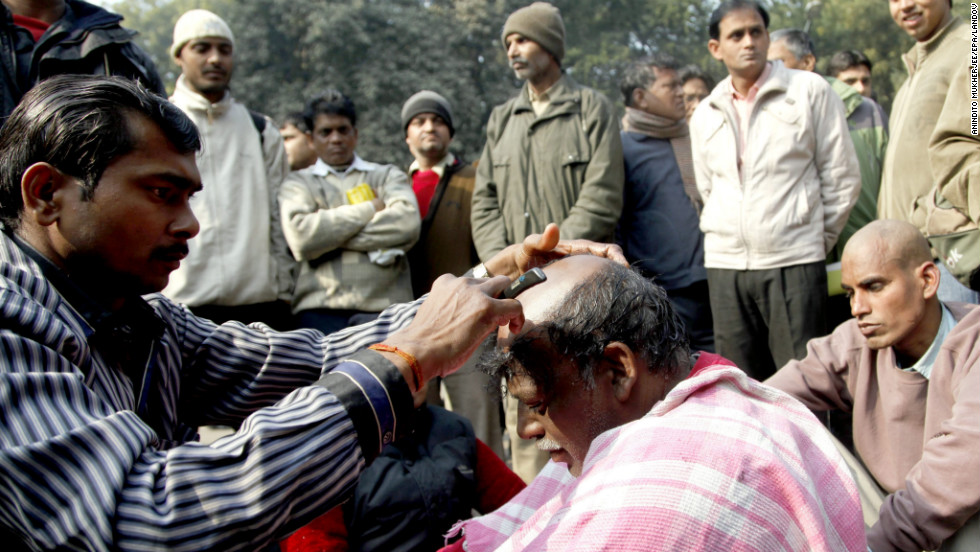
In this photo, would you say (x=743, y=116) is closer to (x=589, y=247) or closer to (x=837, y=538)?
(x=589, y=247)

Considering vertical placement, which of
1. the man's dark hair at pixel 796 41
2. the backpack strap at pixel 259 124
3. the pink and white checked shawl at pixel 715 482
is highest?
the man's dark hair at pixel 796 41

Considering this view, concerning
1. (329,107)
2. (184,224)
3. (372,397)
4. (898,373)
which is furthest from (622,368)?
(329,107)

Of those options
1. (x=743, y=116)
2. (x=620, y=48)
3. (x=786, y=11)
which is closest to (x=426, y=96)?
(x=743, y=116)

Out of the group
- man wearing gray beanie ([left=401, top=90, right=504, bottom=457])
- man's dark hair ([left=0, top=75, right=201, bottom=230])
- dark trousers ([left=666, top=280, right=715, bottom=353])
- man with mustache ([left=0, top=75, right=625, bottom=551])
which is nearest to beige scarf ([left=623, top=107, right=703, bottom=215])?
dark trousers ([left=666, top=280, right=715, bottom=353])

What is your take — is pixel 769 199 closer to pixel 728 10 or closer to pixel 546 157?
pixel 728 10

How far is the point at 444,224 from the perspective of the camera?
5750 millimetres

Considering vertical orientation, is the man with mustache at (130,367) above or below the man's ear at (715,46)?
below

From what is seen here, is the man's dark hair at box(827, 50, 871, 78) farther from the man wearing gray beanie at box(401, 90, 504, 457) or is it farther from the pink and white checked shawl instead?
the pink and white checked shawl

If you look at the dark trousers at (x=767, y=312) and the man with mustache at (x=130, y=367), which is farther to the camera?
the dark trousers at (x=767, y=312)

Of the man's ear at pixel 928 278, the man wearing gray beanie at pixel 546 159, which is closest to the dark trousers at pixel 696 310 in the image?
the man wearing gray beanie at pixel 546 159

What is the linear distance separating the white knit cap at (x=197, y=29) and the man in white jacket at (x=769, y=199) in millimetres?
3128

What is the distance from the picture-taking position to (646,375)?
2.22 metres

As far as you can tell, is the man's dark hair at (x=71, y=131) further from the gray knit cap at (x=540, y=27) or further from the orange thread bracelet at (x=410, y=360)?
the gray knit cap at (x=540, y=27)

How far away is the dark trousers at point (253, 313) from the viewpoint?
4711 millimetres
